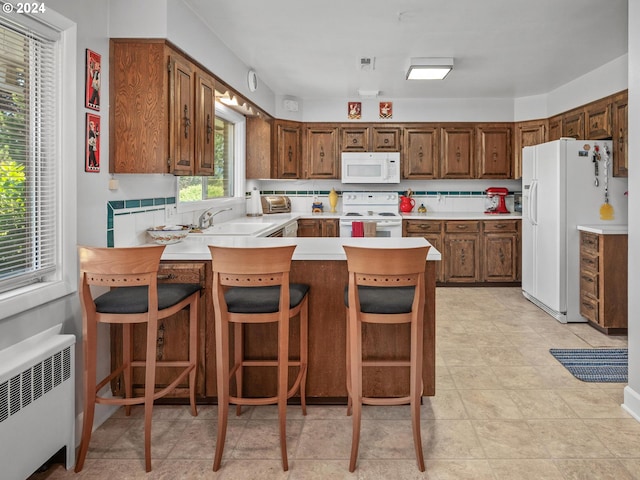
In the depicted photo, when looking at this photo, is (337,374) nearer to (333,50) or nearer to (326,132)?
(333,50)

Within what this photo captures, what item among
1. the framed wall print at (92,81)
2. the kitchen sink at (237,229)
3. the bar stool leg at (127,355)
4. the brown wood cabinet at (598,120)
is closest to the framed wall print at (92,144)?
the framed wall print at (92,81)

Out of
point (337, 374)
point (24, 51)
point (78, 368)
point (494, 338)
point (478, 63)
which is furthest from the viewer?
point (478, 63)

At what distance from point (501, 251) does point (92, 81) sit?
199 inches

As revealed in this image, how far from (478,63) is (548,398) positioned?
125 inches

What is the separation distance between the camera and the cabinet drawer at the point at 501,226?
612 centimetres

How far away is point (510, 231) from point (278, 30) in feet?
12.8

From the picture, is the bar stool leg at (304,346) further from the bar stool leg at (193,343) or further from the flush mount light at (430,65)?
the flush mount light at (430,65)

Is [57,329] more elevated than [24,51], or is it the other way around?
[24,51]

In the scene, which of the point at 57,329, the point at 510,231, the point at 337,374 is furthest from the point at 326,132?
the point at 57,329

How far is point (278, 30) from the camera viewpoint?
378cm

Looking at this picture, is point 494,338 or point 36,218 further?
point 494,338

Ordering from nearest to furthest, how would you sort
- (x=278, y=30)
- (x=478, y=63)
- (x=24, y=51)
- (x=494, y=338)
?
(x=24, y=51), (x=278, y=30), (x=494, y=338), (x=478, y=63)

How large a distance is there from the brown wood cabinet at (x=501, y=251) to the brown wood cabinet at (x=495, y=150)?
0.72 meters

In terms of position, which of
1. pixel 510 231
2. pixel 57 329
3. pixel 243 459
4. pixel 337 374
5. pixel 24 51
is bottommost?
pixel 243 459
